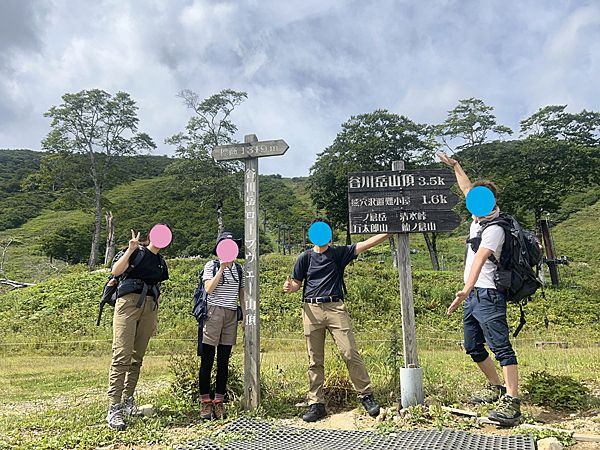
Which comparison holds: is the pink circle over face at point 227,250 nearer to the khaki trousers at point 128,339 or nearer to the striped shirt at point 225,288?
the striped shirt at point 225,288

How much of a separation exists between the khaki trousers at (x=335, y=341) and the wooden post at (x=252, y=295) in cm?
68

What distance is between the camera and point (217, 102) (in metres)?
25.5

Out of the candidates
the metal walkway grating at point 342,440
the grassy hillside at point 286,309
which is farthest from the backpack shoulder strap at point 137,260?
the grassy hillside at point 286,309

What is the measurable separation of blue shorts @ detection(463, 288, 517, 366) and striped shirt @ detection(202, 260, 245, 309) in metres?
2.46

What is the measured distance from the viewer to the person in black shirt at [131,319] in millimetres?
3732

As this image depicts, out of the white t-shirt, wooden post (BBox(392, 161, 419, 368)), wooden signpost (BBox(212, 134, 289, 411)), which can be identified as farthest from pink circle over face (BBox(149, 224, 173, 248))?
the white t-shirt

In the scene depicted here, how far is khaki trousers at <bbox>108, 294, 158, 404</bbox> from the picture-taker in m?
3.74

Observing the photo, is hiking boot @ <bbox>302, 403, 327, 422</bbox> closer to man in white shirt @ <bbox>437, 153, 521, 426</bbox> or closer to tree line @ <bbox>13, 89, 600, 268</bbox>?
man in white shirt @ <bbox>437, 153, 521, 426</bbox>

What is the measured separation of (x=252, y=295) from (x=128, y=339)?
140 cm

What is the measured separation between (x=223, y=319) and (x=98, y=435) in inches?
60.7

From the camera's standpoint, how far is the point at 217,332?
154 inches

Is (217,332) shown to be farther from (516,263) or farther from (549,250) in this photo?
(549,250)

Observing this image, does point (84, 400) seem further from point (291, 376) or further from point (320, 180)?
point (320, 180)

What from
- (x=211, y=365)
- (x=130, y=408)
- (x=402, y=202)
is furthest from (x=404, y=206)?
(x=130, y=408)
